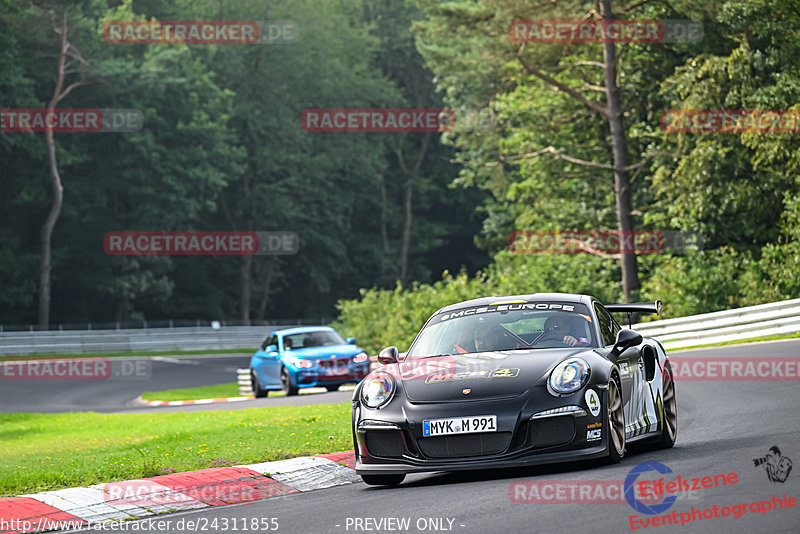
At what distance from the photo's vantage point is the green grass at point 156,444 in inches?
410

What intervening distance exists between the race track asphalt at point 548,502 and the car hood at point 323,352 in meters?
14.1

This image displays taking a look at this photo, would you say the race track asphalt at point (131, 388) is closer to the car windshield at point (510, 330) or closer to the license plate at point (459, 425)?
the car windshield at point (510, 330)

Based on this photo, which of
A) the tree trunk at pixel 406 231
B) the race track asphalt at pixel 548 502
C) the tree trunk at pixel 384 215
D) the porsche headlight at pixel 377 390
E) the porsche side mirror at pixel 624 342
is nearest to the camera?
the race track asphalt at pixel 548 502

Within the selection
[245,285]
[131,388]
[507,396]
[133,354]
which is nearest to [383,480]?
[507,396]

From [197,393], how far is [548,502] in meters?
28.7

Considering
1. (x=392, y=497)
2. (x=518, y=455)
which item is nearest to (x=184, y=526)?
(x=392, y=497)

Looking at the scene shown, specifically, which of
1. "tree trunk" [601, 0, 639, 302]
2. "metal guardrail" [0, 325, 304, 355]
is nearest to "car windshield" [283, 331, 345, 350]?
"tree trunk" [601, 0, 639, 302]

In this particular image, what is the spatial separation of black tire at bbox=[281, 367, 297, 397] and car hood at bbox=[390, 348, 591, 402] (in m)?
16.1

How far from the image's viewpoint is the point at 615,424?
8930mm

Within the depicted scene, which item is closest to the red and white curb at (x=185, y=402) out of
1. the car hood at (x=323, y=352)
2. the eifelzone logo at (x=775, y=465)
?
the car hood at (x=323, y=352)

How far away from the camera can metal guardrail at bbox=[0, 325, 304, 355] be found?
54.3m

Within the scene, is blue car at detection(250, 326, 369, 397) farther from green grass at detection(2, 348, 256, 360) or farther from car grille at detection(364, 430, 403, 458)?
green grass at detection(2, 348, 256, 360)

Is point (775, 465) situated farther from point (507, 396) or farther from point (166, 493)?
point (166, 493)

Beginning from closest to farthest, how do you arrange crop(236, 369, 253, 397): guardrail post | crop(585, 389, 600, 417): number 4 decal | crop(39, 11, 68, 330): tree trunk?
crop(585, 389, 600, 417): number 4 decal, crop(236, 369, 253, 397): guardrail post, crop(39, 11, 68, 330): tree trunk
